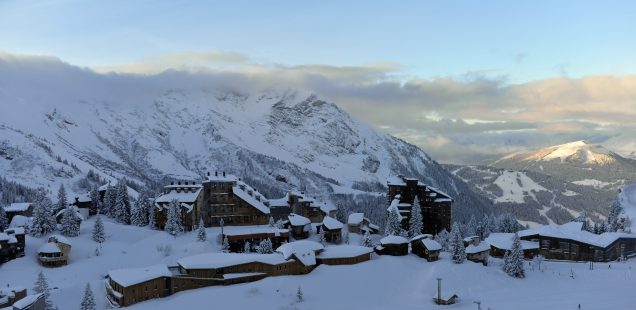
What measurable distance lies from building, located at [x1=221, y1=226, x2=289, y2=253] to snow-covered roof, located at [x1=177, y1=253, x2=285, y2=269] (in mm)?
17050

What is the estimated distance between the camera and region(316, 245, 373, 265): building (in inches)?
3615

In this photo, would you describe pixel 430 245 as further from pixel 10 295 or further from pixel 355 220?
pixel 10 295

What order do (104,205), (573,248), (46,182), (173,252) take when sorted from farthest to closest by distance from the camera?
(46,182), (104,205), (573,248), (173,252)

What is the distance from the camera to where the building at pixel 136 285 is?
7512cm

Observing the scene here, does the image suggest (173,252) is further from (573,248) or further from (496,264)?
(573,248)

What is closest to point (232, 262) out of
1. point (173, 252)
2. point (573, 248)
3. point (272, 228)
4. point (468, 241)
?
point (173, 252)

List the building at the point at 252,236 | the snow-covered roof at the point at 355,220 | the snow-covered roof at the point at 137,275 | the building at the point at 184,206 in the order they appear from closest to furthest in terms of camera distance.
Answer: the snow-covered roof at the point at 137,275 < the building at the point at 252,236 < the building at the point at 184,206 < the snow-covered roof at the point at 355,220

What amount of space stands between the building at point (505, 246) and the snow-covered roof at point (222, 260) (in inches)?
1759

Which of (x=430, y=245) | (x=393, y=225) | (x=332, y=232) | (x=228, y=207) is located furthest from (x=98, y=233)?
(x=430, y=245)

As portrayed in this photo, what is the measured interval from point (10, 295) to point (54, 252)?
1660 cm

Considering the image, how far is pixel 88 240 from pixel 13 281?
59.7ft

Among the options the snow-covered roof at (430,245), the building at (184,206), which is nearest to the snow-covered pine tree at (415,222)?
the snow-covered roof at (430,245)

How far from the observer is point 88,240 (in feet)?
335

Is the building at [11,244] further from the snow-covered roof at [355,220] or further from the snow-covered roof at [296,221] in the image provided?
the snow-covered roof at [355,220]
